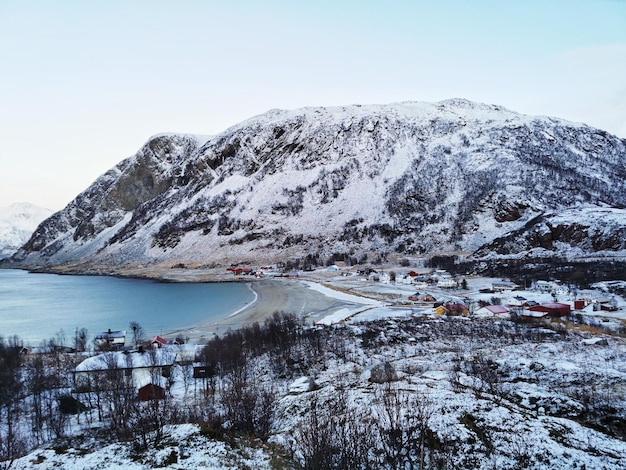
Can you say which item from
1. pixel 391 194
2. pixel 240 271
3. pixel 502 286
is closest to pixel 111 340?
pixel 502 286

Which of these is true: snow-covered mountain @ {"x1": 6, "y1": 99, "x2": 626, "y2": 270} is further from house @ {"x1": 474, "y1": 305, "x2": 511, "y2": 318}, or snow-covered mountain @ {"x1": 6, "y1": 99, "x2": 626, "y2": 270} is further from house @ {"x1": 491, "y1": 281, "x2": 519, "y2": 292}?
house @ {"x1": 474, "y1": 305, "x2": 511, "y2": 318}

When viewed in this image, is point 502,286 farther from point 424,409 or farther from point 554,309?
point 424,409

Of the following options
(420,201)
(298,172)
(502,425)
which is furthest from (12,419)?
(298,172)

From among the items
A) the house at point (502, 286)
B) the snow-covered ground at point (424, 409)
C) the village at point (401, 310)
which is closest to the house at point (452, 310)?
the village at point (401, 310)

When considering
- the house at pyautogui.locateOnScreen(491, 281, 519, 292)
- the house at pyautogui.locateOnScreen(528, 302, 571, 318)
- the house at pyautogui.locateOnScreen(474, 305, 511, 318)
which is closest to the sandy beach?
the house at pyautogui.locateOnScreen(474, 305, 511, 318)

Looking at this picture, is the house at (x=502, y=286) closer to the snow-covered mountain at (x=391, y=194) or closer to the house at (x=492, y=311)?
the house at (x=492, y=311)

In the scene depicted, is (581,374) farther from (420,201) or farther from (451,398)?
(420,201)
